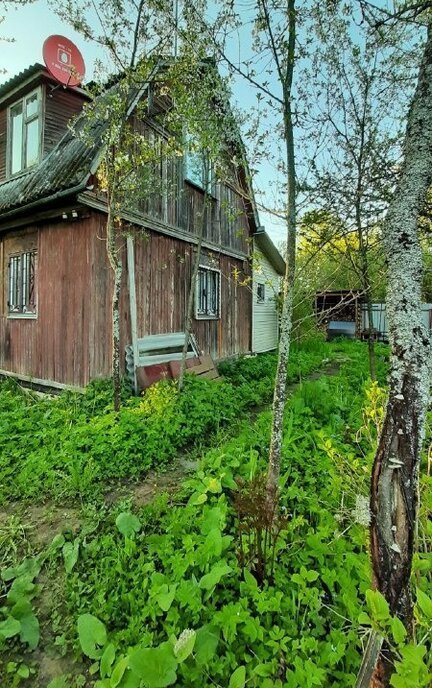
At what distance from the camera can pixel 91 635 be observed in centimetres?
187

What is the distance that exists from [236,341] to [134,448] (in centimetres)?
684

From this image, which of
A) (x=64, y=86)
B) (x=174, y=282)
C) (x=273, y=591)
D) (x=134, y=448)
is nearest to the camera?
(x=273, y=591)

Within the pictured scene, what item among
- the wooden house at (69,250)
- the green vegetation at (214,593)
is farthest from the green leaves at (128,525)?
the wooden house at (69,250)

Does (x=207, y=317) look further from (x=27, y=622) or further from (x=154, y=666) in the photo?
(x=154, y=666)

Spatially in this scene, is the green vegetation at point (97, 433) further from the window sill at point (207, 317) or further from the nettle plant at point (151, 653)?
the window sill at point (207, 317)

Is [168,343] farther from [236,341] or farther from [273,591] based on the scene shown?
[273,591]

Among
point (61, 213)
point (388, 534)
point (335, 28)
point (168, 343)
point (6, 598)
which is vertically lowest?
point (6, 598)

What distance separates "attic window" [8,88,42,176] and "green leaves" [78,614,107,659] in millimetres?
7848

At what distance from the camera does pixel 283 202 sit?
302cm

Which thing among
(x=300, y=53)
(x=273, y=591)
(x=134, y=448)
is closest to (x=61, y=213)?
(x=134, y=448)

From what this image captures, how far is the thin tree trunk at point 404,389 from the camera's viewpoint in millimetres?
1250

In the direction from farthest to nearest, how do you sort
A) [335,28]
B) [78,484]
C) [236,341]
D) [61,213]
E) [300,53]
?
[236,341], [61,213], [78,484], [335,28], [300,53]

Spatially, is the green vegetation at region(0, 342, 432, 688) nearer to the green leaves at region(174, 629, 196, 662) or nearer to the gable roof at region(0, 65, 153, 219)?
the green leaves at region(174, 629, 196, 662)

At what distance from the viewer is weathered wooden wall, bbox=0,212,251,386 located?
5890 mm
